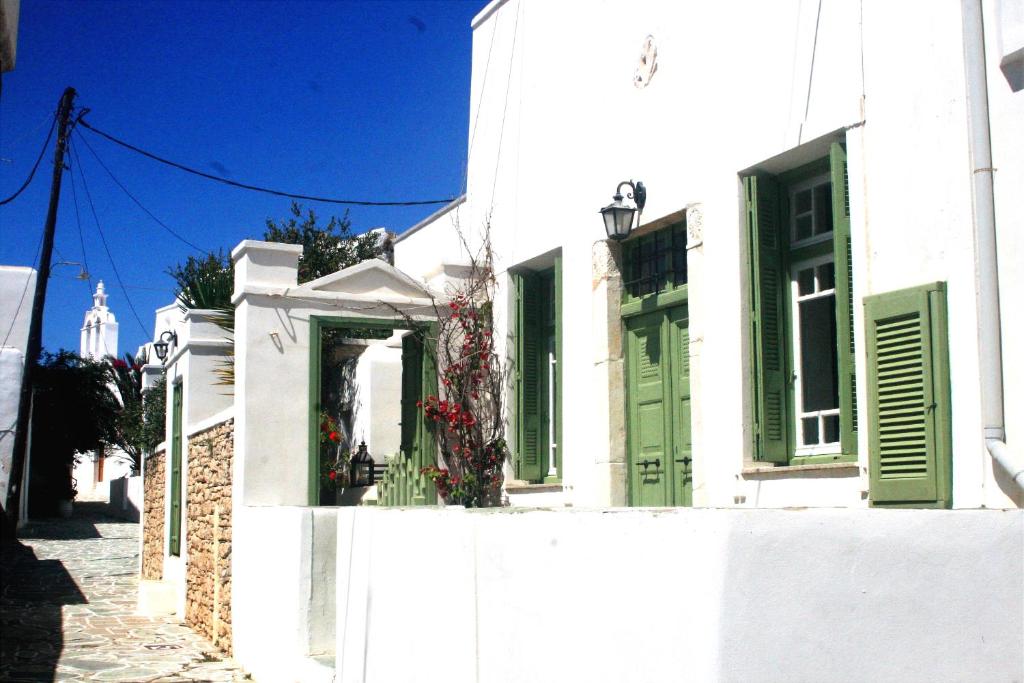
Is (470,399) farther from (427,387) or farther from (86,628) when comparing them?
(86,628)

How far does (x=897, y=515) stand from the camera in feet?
13.0

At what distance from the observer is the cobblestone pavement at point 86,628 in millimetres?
9156

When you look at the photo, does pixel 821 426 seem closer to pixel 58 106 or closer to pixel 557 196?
pixel 557 196

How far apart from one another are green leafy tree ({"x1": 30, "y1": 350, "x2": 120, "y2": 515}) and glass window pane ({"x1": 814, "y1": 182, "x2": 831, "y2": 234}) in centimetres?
2439

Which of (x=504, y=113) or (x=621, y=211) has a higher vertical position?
(x=504, y=113)

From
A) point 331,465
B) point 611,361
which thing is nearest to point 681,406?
point 611,361

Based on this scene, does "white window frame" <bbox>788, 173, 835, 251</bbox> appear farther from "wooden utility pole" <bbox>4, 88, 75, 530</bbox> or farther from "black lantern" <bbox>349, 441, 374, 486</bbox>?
"wooden utility pole" <bbox>4, 88, 75, 530</bbox>

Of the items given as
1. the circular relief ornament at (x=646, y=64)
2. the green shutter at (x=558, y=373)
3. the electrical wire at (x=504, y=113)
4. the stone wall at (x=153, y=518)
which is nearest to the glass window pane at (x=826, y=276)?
the circular relief ornament at (x=646, y=64)

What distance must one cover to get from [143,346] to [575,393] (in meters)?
31.0

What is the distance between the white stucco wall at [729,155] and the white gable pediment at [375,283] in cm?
74

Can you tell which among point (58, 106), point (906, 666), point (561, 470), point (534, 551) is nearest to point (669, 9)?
point (561, 470)

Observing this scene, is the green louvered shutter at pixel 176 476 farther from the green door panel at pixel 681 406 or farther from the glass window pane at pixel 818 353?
the glass window pane at pixel 818 353

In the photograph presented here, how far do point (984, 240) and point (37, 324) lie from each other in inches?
705

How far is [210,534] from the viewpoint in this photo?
11.0 m
